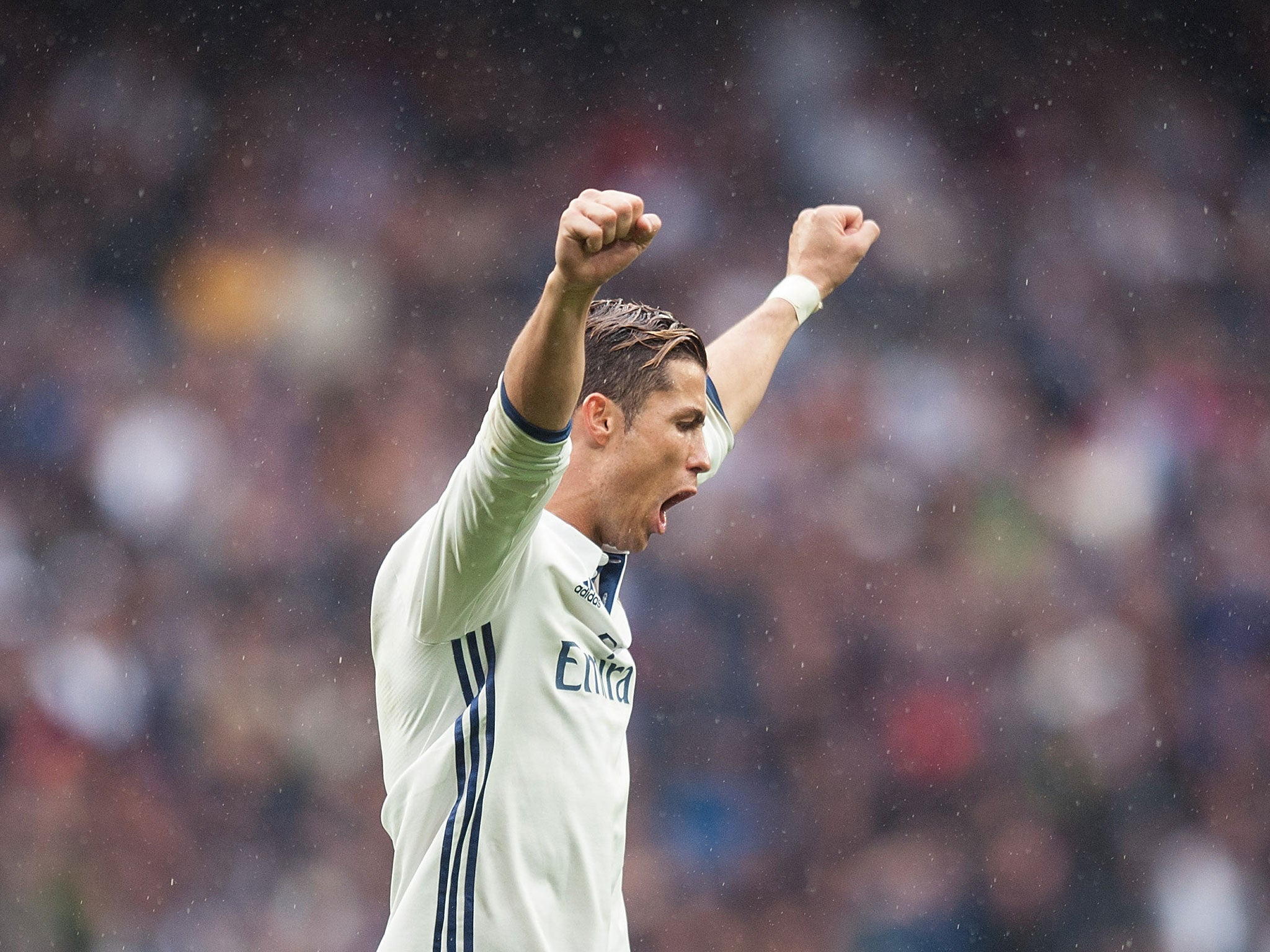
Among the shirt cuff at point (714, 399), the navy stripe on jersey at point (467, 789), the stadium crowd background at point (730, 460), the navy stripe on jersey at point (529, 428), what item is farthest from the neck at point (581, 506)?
the stadium crowd background at point (730, 460)

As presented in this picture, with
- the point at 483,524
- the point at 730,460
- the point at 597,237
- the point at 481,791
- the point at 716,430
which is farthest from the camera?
the point at 730,460

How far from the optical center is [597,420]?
185 cm

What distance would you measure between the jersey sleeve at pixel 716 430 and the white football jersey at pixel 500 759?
0.61 meters

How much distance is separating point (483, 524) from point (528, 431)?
137mm

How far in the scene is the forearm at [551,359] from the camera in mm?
1322

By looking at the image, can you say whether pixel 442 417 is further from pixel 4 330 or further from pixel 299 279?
pixel 4 330

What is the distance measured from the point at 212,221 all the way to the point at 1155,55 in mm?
4141

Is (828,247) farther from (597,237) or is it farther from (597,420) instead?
(597,237)

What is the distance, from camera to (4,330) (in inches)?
214

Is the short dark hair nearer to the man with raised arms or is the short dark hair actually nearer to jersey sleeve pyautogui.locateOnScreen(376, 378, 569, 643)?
the man with raised arms

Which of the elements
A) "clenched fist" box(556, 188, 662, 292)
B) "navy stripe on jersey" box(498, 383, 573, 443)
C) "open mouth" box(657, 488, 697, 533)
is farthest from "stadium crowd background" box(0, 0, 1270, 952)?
"clenched fist" box(556, 188, 662, 292)

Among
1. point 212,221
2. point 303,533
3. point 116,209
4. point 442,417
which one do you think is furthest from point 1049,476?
point 116,209

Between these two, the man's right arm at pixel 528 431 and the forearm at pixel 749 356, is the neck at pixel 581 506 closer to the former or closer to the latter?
the man's right arm at pixel 528 431

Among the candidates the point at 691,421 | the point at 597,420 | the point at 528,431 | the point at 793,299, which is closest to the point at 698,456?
the point at 691,421
